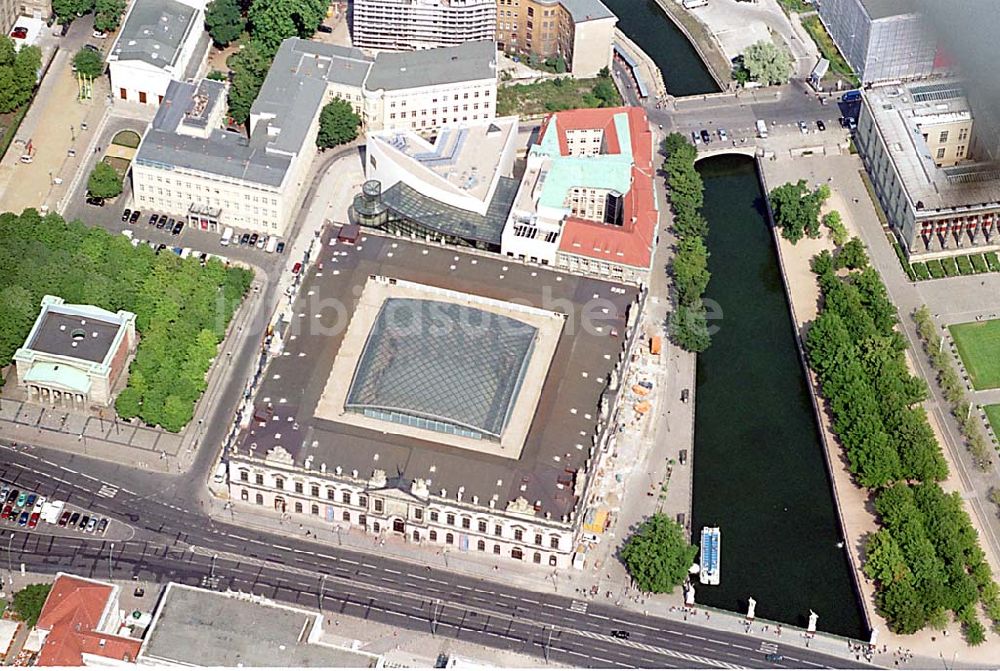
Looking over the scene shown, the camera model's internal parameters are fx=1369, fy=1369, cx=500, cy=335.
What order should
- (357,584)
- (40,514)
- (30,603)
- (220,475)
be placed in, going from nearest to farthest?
1. (30,603)
2. (357,584)
3. (40,514)
4. (220,475)

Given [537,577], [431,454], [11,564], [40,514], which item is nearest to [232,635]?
[11,564]

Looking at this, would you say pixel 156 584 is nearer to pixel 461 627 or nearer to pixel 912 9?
pixel 461 627

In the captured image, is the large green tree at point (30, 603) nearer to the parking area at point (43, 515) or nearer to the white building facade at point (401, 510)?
the parking area at point (43, 515)

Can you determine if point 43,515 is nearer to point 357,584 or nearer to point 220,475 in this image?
point 220,475

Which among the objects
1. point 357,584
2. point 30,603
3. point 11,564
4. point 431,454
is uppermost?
point 431,454

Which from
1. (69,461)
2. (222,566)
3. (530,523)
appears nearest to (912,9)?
(530,523)

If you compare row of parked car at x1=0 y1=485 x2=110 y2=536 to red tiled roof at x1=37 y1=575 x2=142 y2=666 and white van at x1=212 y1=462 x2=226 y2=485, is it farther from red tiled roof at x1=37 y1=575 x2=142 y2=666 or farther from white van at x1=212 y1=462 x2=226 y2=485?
red tiled roof at x1=37 y1=575 x2=142 y2=666
